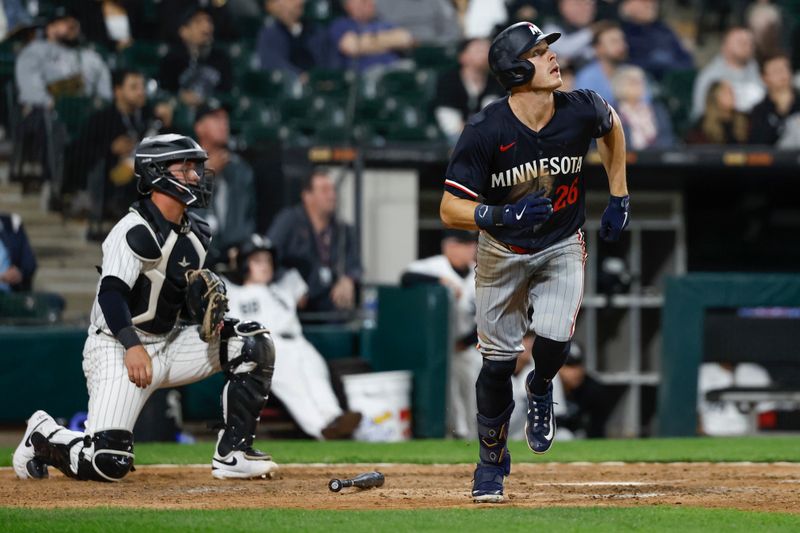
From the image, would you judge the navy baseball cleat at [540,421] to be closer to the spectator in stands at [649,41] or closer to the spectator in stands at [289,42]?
the spectator in stands at [289,42]

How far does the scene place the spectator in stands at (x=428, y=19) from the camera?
37.9ft

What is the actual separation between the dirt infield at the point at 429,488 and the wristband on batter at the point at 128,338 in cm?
59

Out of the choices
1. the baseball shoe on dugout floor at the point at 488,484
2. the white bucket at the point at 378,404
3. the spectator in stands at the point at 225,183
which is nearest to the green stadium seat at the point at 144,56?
the spectator in stands at the point at 225,183

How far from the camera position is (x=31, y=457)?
5.84m

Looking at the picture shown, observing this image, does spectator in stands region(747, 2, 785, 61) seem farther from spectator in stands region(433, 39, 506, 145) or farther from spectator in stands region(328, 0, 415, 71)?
spectator in stands region(328, 0, 415, 71)

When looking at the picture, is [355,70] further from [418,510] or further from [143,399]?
[418,510]

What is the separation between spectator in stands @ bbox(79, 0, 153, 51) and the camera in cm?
1019

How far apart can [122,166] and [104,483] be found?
428 cm

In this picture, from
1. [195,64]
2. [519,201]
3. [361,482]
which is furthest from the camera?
[195,64]

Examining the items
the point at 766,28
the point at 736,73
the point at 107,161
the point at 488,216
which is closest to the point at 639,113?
the point at 736,73

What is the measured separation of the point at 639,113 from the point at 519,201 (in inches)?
278

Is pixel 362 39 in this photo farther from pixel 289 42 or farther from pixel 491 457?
pixel 491 457

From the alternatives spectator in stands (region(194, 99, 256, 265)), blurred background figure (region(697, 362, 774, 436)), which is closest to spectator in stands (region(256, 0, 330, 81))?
spectator in stands (region(194, 99, 256, 265))

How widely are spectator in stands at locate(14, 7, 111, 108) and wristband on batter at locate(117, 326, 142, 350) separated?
4.57 meters
